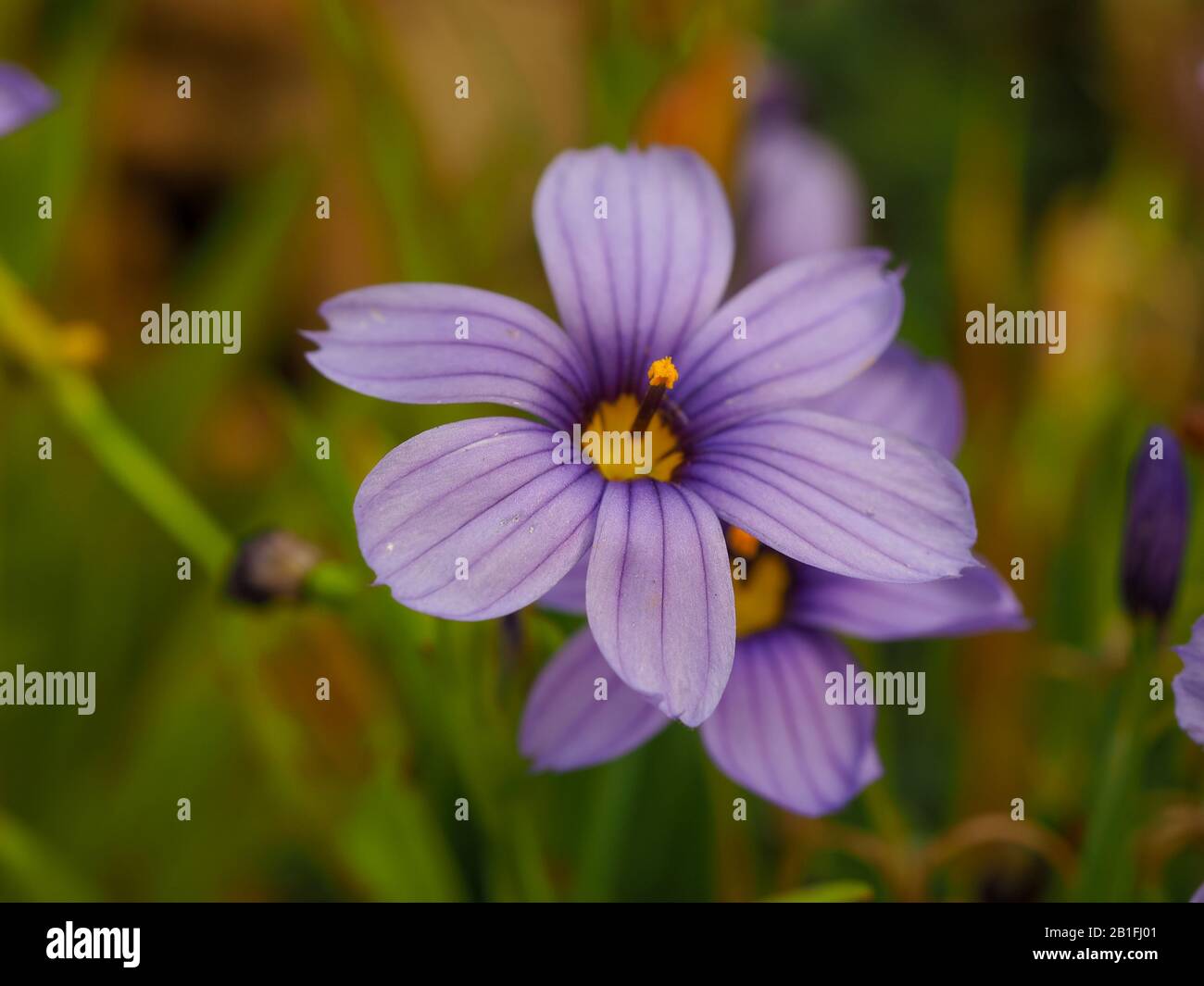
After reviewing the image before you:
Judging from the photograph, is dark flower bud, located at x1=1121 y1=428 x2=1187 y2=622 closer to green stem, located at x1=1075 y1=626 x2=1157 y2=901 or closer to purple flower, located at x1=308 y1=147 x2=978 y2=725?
green stem, located at x1=1075 y1=626 x2=1157 y2=901

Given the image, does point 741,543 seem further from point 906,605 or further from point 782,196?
point 782,196

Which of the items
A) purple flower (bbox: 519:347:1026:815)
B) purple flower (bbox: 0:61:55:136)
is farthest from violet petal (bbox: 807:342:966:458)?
purple flower (bbox: 0:61:55:136)

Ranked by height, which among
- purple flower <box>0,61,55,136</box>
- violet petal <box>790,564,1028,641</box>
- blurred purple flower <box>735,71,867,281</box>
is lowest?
violet petal <box>790,564,1028,641</box>

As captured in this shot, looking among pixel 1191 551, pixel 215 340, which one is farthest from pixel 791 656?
pixel 215 340

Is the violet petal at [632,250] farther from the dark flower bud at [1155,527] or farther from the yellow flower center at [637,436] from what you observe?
the dark flower bud at [1155,527]

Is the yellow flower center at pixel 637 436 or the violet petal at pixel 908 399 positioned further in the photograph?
the violet petal at pixel 908 399

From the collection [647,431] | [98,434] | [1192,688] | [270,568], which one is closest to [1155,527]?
[1192,688]

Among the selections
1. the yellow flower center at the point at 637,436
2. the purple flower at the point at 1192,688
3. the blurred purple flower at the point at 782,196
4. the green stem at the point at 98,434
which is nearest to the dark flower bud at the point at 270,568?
the green stem at the point at 98,434
